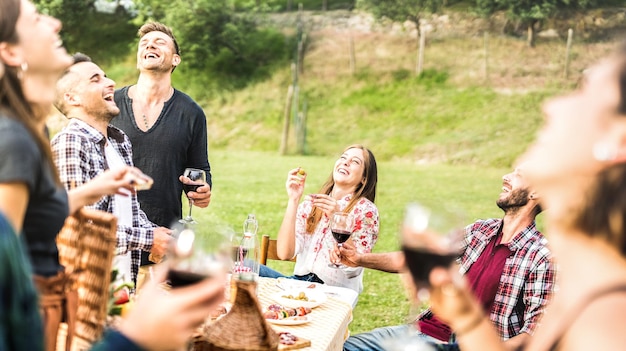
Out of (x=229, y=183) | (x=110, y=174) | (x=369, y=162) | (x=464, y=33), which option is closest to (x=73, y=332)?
(x=110, y=174)

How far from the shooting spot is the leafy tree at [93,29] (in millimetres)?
26328

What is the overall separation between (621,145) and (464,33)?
24.5 m

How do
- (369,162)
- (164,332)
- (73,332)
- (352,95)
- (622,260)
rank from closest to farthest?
(164,332) → (622,260) → (73,332) → (369,162) → (352,95)

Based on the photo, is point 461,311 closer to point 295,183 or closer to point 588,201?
point 588,201

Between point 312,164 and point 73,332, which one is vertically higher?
point 73,332

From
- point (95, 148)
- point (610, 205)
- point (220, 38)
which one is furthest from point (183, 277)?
point (220, 38)

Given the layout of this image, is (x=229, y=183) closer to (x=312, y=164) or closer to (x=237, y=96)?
(x=312, y=164)

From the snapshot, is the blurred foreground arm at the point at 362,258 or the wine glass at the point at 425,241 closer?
the wine glass at the point at 425,241

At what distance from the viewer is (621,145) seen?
1331 millimetres

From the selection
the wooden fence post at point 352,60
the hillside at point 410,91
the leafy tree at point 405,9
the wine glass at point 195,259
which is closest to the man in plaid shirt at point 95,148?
the wine glass at point 195,259

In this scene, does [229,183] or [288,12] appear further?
[288,12]

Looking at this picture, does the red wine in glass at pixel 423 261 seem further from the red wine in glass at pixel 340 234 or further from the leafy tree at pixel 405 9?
the leafy tree at pixel 405 9

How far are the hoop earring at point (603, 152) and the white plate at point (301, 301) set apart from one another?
206 centimetres

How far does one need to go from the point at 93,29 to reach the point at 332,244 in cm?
2513
